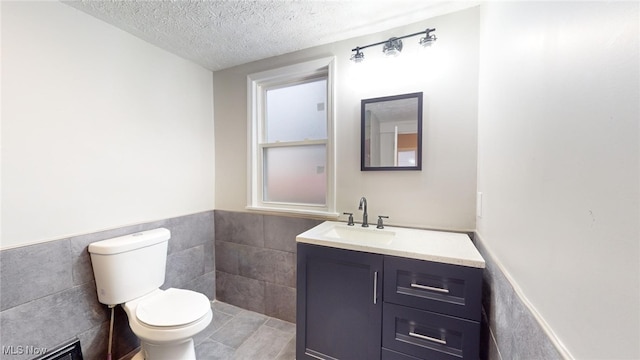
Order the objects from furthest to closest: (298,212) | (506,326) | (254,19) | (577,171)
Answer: (298,212) → (254,19) → (506,326) → (577,171)

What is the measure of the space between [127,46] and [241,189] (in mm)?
1396

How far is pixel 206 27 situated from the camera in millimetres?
1639

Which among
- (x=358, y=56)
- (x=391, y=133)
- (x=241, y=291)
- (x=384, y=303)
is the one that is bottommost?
(x=241, y=291)

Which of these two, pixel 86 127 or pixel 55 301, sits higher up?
pixel 86 127

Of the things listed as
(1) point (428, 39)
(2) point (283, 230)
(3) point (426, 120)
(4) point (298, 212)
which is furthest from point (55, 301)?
(1) point (428, 39)

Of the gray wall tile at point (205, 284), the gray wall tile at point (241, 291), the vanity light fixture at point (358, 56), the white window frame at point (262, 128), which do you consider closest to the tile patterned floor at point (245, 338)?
the gray wall tile at point (241, 291)

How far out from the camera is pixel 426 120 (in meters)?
1.58

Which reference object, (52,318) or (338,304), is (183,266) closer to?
(52,318)

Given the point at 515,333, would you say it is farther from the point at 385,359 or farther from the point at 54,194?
the point at 54,194

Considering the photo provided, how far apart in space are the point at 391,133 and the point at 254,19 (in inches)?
49.1

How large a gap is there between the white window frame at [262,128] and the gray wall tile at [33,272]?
4.03 feet

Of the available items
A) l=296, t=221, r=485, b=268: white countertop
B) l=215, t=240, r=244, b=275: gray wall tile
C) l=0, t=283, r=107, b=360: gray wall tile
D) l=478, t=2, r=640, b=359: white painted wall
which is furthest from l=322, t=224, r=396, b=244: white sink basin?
l=0, t=283, r=107, b=360: gray wall tile

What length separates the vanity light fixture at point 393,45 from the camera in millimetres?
1448

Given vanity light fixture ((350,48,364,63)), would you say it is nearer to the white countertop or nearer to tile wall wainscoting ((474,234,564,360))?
the white countertop
